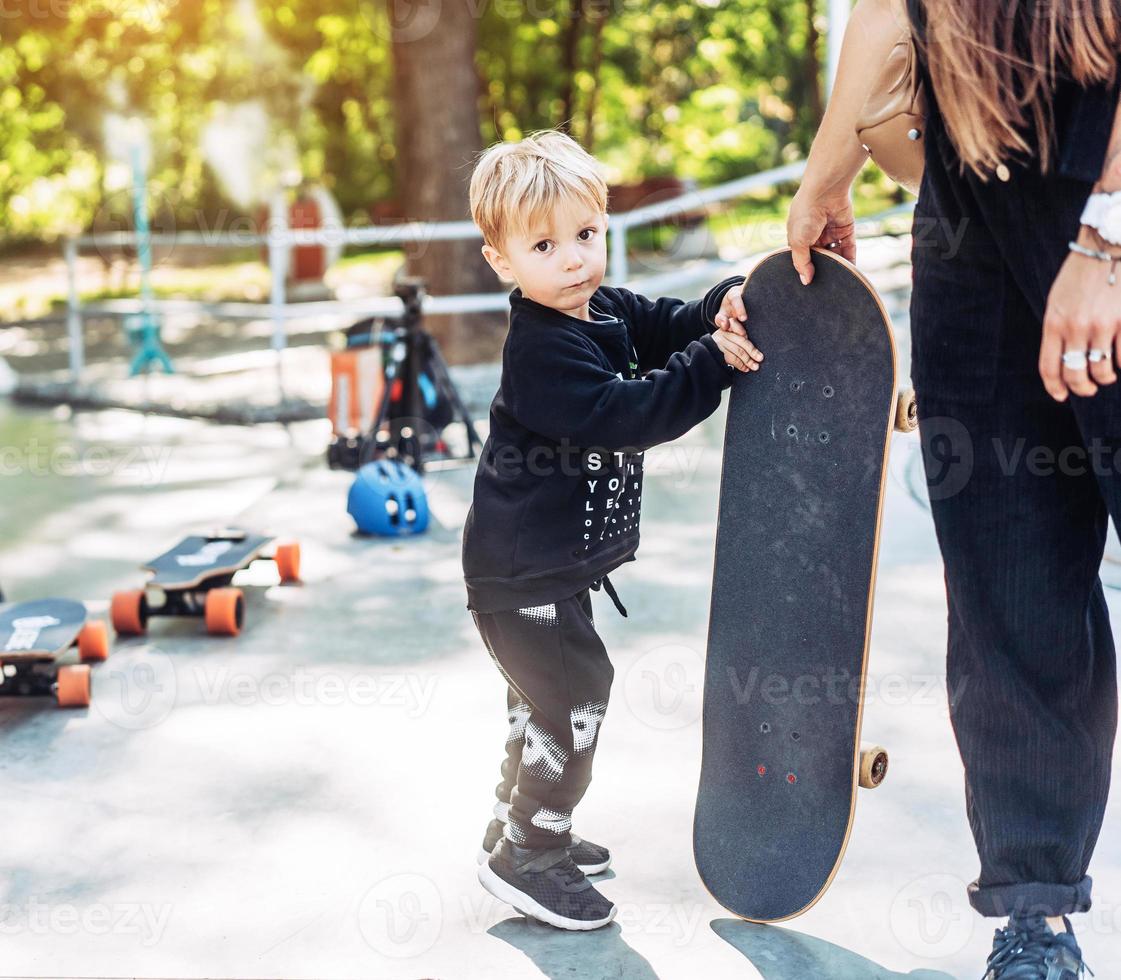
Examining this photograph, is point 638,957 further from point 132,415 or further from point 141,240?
point 141,240

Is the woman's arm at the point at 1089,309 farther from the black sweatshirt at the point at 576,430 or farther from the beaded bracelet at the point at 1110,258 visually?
the black sweatshirt at the point at 576,430

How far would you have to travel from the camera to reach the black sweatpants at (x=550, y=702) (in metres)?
2.38

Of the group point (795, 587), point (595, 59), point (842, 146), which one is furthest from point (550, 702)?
point (595, 59)

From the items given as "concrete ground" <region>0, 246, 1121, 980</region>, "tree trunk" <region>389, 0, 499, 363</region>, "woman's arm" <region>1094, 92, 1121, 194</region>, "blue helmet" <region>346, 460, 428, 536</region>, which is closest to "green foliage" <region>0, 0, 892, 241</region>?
"tree trunk" <region>389, 0, 499, 363</region>

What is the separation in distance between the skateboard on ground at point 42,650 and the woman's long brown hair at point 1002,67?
2.58 metres

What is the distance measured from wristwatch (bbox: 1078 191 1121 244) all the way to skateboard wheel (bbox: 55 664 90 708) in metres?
2.68

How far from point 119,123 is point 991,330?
673 inches

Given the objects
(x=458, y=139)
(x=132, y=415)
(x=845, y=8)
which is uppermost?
(x=845, y=8)

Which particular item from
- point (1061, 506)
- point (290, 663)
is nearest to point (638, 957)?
point (1061, 506)

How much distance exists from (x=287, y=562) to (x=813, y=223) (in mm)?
2793

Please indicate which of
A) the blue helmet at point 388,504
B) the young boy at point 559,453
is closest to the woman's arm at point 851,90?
the young boy at point 559,453

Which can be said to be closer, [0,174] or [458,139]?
[458,139]

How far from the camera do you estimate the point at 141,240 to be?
8875 millimetres

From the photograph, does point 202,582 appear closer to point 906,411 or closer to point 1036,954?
point 906,411
